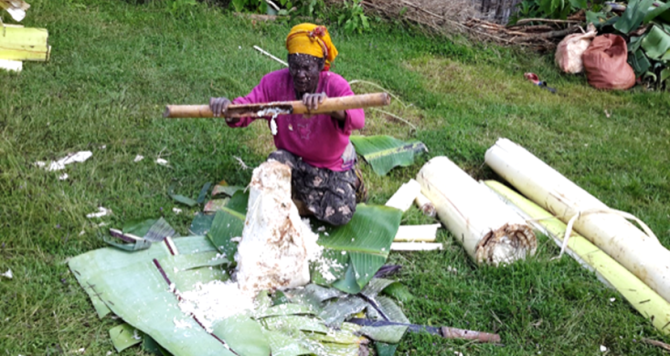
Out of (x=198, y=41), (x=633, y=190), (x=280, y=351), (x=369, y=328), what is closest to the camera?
(x=280, y=351)

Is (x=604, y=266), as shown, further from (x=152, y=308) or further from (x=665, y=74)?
(x=665, y=74)

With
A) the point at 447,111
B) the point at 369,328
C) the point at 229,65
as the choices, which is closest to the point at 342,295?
the point at 369,328

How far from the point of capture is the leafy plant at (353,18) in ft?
24.0

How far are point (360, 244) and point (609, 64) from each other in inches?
208

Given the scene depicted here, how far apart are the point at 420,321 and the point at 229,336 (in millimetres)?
1030

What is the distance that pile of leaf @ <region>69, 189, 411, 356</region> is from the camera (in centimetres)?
258

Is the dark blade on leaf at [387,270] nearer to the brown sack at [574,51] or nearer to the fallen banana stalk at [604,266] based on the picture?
the fallen banana stalk at [604,266]

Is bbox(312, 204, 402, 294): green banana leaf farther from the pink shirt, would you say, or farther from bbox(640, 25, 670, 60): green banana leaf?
bbox(640, 25, 670, 60): green banana leaf

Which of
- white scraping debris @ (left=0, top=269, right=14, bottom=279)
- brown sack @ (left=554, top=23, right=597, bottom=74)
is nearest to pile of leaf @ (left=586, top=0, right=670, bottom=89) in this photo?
brown sack @ (left=554, top=23, right=597, bottom=74)

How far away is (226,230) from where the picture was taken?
10.8ft

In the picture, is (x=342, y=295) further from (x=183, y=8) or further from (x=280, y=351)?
(x=183, y=8)

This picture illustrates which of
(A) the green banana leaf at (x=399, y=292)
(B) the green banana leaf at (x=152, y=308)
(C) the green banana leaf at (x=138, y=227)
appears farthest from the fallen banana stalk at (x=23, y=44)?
(A) the green banana leaf at (x=399, y=292)

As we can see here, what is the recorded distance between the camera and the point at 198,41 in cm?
658

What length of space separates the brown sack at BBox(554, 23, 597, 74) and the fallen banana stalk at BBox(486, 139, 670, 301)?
11.0ft
